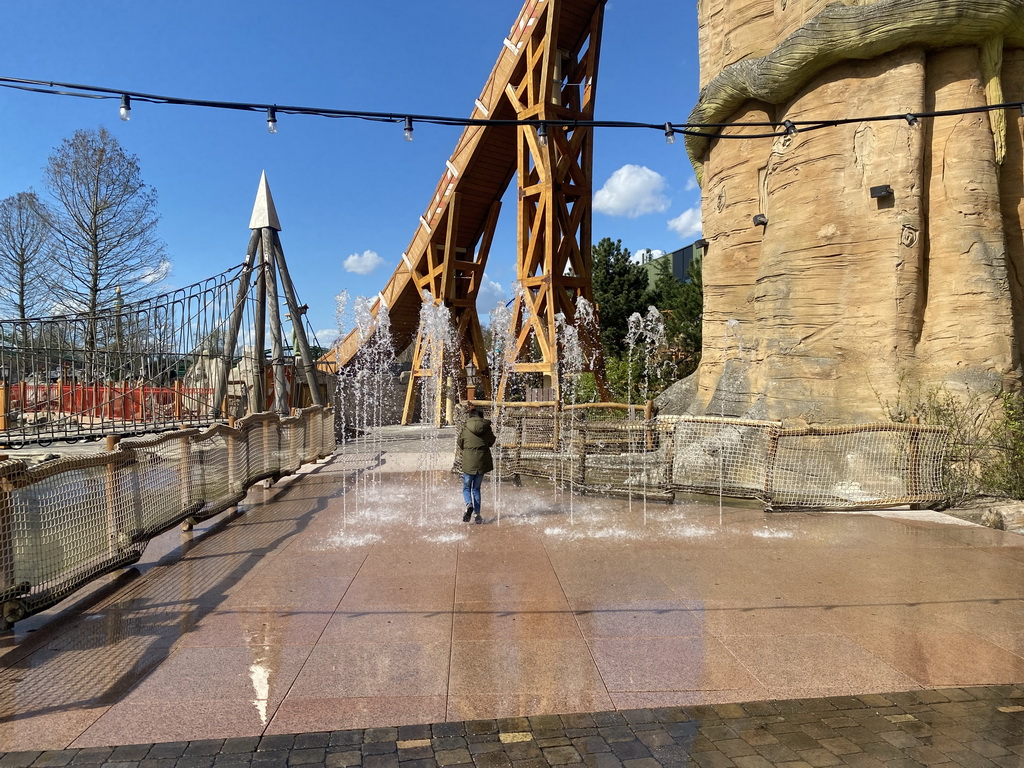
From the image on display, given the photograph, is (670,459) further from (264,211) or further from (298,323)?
(264,211)

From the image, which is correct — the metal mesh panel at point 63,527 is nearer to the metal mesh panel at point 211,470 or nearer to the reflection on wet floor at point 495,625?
the reflection on wet floor at point 495,625

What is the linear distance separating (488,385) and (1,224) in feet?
66.3

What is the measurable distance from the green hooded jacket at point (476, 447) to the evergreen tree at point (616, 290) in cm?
2216

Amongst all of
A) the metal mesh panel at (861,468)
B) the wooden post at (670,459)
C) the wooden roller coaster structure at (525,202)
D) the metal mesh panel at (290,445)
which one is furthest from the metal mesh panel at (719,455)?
the wooden roller coaster structure at (525,202)

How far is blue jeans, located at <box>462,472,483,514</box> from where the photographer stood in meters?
7.44

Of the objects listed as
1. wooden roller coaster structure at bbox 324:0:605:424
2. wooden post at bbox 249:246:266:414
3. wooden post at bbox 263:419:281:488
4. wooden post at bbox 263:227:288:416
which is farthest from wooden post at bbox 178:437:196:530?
wooden roller coaster structure at bbox 324:0:605:424

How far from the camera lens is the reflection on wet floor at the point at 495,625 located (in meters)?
3.35

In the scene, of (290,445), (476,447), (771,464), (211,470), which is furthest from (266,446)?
(771,464)

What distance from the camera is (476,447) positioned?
7.41m

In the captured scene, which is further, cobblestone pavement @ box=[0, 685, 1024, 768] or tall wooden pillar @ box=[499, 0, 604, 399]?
tall wooden pillar @ box=[499, 0, 604, 399]

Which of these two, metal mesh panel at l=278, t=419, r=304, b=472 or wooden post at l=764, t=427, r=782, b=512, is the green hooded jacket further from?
metal mesh panel at l=278, t=419, r=304, b=472

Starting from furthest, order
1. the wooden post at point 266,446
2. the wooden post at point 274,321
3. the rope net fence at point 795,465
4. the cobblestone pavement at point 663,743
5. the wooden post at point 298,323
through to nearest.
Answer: the wooden post at point 298,323
the wooden post at point 274,321
the wooden post at point 266,446
the rope net fence at point 795,465
the cobblestone pavement at point 663,743

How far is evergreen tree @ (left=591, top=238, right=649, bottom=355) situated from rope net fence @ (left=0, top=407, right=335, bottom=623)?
904 inches

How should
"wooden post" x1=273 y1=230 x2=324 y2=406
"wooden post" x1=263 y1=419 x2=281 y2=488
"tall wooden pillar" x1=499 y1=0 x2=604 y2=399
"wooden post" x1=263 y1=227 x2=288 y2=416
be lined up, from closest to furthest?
"wooden post" x1=263 y1=419 x2=281 y2=488, "wooden post" x1=263 y1=227 x2=288 y2=416, "wooden post" x1=273 y1=230 x2=324 y2=406, "tall wooden pillar" x1=499 y1=0 x2=604 y2=399
